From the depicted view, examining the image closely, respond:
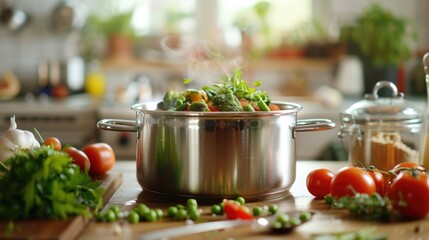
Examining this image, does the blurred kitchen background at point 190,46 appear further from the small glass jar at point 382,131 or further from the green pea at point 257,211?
the green pea at point 257,211

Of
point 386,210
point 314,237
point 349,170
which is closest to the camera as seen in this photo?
point 314,237

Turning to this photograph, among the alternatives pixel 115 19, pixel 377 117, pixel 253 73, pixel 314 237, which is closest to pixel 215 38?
pixel 253 73

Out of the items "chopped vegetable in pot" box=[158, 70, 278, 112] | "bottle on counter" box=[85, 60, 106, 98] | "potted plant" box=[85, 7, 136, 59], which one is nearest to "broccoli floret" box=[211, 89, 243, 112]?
"chopped vegetable in pot" box=[158, 70, 278, 112]

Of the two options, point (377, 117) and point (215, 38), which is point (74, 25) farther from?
point (377, 117)

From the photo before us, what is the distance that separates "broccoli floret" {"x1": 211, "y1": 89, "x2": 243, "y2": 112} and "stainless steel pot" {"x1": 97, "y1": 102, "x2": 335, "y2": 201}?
0.06 m

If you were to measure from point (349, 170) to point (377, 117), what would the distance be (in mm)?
353

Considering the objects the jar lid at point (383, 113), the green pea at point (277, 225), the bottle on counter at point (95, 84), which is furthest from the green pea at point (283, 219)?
the bottle on counter at point (95, 84)

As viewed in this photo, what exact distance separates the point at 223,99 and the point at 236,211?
255 millimetres

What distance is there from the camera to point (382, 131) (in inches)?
61.3

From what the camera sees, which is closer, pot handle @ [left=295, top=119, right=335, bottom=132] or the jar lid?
pot handle @ [left=295, top=119, right=335, bottom=132]

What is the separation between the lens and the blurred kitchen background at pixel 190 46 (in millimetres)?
3549

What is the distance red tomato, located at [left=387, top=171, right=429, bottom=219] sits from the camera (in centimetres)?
118

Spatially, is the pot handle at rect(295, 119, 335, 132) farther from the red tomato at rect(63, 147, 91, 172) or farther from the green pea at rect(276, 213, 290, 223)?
the red tomato at rect(63, 147, 91, 172)

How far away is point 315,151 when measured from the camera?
10.3 ft
